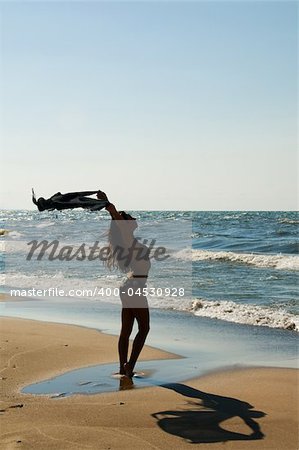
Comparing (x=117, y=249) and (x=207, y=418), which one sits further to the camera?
(x=117, y=249)

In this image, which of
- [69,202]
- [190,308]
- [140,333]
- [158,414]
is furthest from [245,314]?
[158,414]

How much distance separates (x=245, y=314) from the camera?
1130cm

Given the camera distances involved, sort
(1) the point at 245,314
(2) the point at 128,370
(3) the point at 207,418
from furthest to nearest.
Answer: (1) the point at 245,314 < (2) the point at 128,370 < (3) the point at 207,418

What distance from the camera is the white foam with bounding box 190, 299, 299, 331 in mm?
10505

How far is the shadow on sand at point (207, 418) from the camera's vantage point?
15.7 ft

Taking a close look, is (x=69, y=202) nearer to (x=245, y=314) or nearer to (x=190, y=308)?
(x=245, y=314)

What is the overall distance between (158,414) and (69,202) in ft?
7.79

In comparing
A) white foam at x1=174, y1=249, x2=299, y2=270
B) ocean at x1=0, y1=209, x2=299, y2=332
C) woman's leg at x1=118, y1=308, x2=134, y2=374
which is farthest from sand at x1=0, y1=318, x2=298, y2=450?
white foam at x1=174, y1=249, x2=299, y2=270

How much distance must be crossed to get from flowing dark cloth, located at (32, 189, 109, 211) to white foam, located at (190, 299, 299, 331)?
519 cm

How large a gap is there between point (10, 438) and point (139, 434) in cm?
100

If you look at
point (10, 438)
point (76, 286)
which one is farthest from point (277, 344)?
point (76, 286)

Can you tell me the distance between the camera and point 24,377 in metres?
6.79

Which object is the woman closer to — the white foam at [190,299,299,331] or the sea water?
the sea water

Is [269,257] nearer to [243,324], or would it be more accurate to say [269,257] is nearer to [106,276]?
[106,276]
